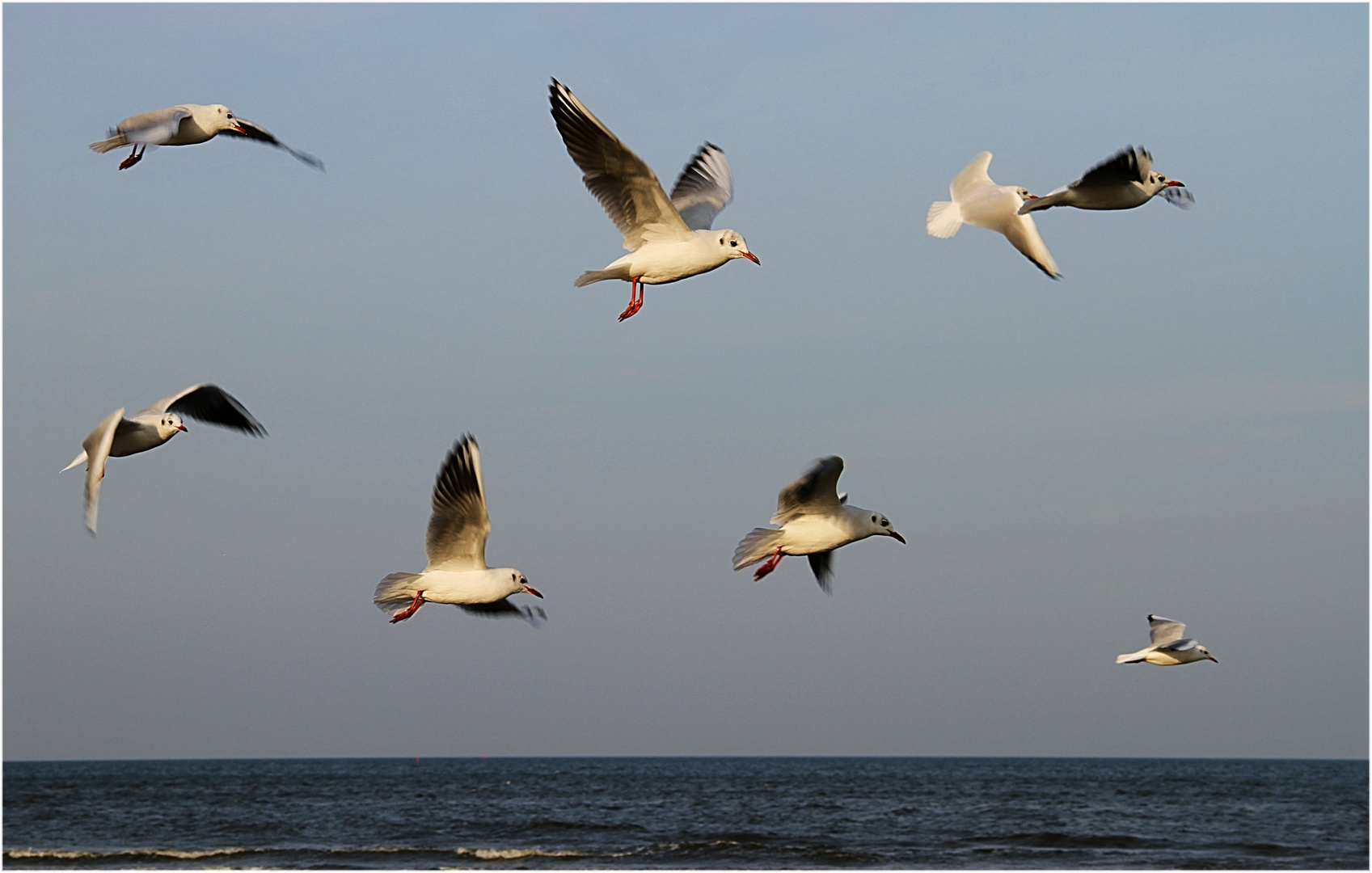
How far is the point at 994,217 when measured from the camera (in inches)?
407

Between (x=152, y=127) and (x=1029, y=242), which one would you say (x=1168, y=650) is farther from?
(x=152, y=127)

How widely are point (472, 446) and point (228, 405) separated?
2355mm

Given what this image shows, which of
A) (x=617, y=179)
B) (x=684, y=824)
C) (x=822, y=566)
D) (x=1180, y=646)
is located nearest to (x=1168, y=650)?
(x=1180, y=646)

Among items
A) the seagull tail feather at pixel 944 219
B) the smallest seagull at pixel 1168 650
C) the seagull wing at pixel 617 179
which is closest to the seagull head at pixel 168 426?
the seagull wing at pixel 617 179

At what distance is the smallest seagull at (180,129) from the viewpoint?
8.92 metres

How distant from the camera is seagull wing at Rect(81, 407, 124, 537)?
750 centimetres

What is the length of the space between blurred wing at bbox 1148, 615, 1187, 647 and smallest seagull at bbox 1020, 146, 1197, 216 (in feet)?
18.5

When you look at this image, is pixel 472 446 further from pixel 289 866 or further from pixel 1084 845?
pixel 1084 845

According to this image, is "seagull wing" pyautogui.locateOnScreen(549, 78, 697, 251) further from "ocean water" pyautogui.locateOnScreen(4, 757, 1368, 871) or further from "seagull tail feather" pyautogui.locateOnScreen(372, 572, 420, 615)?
"ocean water" pyautogui.locateOnScreen(4, 757, 1368, 871)

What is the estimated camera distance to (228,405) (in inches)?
404

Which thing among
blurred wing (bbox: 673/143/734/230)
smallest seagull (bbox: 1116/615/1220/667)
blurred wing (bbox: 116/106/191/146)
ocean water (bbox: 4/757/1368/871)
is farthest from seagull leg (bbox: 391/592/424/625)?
ocean water (bbox: 4/757/1368/871)

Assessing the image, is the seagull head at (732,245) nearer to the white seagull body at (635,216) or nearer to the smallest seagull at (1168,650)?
the white seagull body at (635,216)

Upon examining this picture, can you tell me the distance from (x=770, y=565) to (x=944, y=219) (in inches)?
110

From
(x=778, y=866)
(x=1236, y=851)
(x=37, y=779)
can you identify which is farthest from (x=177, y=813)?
(x=37, y=779)
